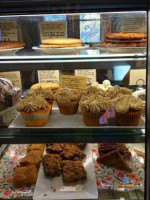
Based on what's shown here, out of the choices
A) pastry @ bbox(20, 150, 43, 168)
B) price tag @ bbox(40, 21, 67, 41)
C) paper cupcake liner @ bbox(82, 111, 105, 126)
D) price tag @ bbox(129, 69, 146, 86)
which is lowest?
pastry @ bbox(20, 150, 43, 168)

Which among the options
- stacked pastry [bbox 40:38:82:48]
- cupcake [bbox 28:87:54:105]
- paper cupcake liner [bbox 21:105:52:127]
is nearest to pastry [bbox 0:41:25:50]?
stacked pastry [bbox 40:38:82:48]

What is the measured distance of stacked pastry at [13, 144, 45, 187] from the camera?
54.5 inches

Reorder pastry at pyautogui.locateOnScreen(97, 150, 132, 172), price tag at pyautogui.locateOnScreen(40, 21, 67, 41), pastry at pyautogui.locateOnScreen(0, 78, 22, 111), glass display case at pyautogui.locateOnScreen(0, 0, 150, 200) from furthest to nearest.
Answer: pastry at pyautogui.locateOnScreen(97, 150, 132, 172)
pastry at pyautogui.locateOnScreen(0, 78, 22, 111)
price tag at pyautogui.locateOnScreen(40, 21, 67, 41)
glass display case at pyautogui.locateOnScreen(0, 0, 150, 200)

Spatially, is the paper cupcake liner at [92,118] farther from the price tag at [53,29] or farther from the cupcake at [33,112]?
the price tag at [53,29]

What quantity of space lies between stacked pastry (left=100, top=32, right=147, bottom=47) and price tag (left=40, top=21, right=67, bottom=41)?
22 centimetres

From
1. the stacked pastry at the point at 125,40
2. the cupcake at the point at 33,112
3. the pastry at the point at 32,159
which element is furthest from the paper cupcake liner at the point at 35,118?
the stacked pastry at the point at 125,40

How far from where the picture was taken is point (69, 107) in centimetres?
133

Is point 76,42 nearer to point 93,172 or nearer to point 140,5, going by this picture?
point 140,5

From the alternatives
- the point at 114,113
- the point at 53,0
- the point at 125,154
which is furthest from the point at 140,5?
the point at 125,154

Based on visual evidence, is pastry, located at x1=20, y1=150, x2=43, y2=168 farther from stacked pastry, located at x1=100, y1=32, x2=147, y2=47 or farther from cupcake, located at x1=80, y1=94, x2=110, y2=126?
stacked pastry, located at x1=100, y1=32, x2=147, y2=47

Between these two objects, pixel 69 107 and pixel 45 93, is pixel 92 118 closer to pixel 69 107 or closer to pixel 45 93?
pixel 69 107

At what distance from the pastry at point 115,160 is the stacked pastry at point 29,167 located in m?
0.37

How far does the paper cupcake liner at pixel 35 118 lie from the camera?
1192mm

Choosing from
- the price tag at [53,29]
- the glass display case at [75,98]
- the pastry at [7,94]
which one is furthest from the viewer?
the pastry at [7,94]
